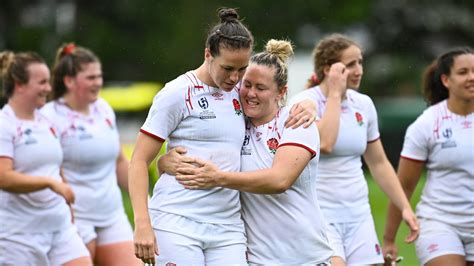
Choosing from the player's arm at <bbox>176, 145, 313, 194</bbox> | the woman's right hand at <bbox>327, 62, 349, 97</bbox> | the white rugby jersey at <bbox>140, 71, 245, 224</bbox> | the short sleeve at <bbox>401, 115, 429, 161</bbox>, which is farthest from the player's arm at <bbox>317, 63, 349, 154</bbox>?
the white rugby jersey at <bbox>140, 71, 245, 224</bbox>

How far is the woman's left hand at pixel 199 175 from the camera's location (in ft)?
19.5

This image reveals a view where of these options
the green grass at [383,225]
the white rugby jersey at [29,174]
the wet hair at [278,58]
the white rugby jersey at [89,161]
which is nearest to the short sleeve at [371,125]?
the wet hair at [278,58]

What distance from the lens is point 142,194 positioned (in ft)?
19.6

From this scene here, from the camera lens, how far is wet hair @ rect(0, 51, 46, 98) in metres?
8.06

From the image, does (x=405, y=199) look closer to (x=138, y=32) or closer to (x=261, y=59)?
(x=261, y=59)

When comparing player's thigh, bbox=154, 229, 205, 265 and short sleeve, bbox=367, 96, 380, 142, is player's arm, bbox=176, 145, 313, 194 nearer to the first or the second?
player's thigh, bbox=154, 229, 205, 265

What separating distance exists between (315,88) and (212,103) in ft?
5.36

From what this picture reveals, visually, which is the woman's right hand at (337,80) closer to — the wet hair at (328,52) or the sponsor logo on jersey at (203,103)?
the wet hair at (328,52)

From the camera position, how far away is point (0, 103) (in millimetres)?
8977

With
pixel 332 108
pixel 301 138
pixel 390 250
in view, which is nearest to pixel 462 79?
pixel 332 108

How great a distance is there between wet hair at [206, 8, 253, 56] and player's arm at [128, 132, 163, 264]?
64cm

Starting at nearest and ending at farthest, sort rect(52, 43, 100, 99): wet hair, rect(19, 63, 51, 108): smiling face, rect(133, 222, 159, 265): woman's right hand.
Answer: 1. rect(133, 222, 159, 265): woman's right hand
2. rect(19, 63, 51, 108): smiling face
3. rect(52, 43, 100, 99): wet hair

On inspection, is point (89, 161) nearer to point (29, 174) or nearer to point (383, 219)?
point (29, 174)

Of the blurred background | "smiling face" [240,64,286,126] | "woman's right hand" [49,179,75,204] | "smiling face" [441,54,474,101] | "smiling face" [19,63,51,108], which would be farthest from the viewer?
the blurred background
